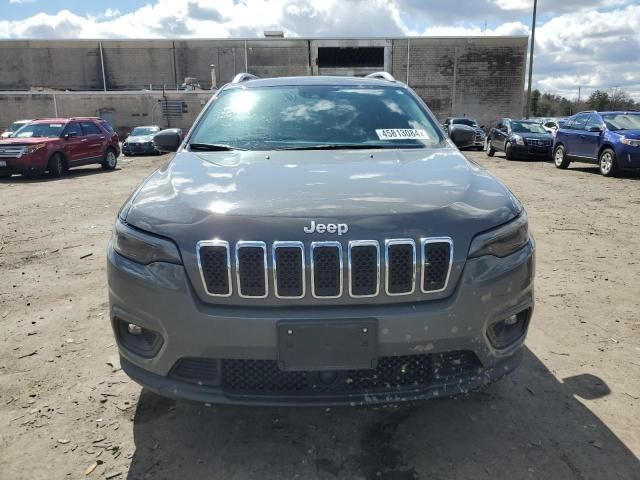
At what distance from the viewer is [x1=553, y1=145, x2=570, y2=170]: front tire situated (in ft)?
49.9

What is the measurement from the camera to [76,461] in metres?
2.32

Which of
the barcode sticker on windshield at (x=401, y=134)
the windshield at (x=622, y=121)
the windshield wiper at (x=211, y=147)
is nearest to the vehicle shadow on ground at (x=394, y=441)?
the windshield wiper at (x=211, y=147)

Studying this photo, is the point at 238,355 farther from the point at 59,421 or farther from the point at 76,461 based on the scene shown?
the point at 59,421

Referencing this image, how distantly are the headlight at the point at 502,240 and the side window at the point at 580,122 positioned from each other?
45.5 feet

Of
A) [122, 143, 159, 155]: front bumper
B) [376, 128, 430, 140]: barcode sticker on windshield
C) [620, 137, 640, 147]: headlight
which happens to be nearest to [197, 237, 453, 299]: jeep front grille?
[376, 128, 430, 140]: barcode sticker on windshield

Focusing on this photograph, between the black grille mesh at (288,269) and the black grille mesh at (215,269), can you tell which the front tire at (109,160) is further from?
the black grille mesh at (288,269)

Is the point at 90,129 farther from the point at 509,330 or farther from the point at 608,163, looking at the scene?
the point at 509,330

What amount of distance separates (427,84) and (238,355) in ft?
152

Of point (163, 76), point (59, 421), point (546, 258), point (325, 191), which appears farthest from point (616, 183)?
point (163, 76)

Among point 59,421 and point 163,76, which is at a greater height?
point 163,76

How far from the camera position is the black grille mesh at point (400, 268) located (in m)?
2.03

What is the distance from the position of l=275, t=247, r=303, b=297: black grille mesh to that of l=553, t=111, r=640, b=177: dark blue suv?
1303cm

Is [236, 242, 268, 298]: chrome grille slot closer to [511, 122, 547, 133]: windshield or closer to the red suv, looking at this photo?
the red suv

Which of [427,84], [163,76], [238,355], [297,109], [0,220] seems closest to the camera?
[238,355]
